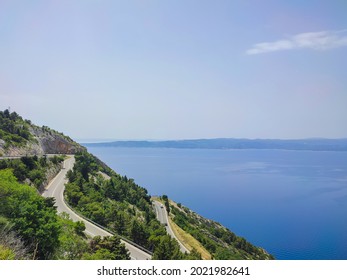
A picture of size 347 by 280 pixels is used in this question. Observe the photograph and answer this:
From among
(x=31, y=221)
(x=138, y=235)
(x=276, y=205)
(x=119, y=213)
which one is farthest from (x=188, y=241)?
(x=276, y=205)

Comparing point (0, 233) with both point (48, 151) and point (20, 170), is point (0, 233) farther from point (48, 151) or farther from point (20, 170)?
point (48, 151)

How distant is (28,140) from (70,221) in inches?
1029

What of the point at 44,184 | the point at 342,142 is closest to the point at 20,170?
the point at 44,184

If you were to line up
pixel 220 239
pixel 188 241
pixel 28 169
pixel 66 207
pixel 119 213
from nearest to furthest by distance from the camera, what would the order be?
pixel 119 213 < pixel 66 207 < pixel 188 241 < pixel 28 169 < pixel 220 239

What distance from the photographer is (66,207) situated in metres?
21.3

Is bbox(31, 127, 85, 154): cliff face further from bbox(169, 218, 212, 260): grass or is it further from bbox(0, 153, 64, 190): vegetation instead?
bbox(169, 218, 212, 260): grass

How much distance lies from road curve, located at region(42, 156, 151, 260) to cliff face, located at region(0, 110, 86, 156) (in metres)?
4.67

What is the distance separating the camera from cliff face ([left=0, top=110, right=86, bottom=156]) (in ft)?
104

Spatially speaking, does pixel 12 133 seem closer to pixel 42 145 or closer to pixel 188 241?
pixel 42 145

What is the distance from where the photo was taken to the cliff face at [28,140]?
3156cm

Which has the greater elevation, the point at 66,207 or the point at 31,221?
the point at 31,221

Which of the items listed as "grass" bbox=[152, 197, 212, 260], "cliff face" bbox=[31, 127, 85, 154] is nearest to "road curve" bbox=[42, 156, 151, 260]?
"cliff face" bbox=[31, 127, 85, 154]

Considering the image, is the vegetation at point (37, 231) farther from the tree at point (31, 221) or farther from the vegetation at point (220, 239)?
the vegetation at point (220, 239)

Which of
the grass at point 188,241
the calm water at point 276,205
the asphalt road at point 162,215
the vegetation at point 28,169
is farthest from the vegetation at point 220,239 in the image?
the vegetation at point 28,169
